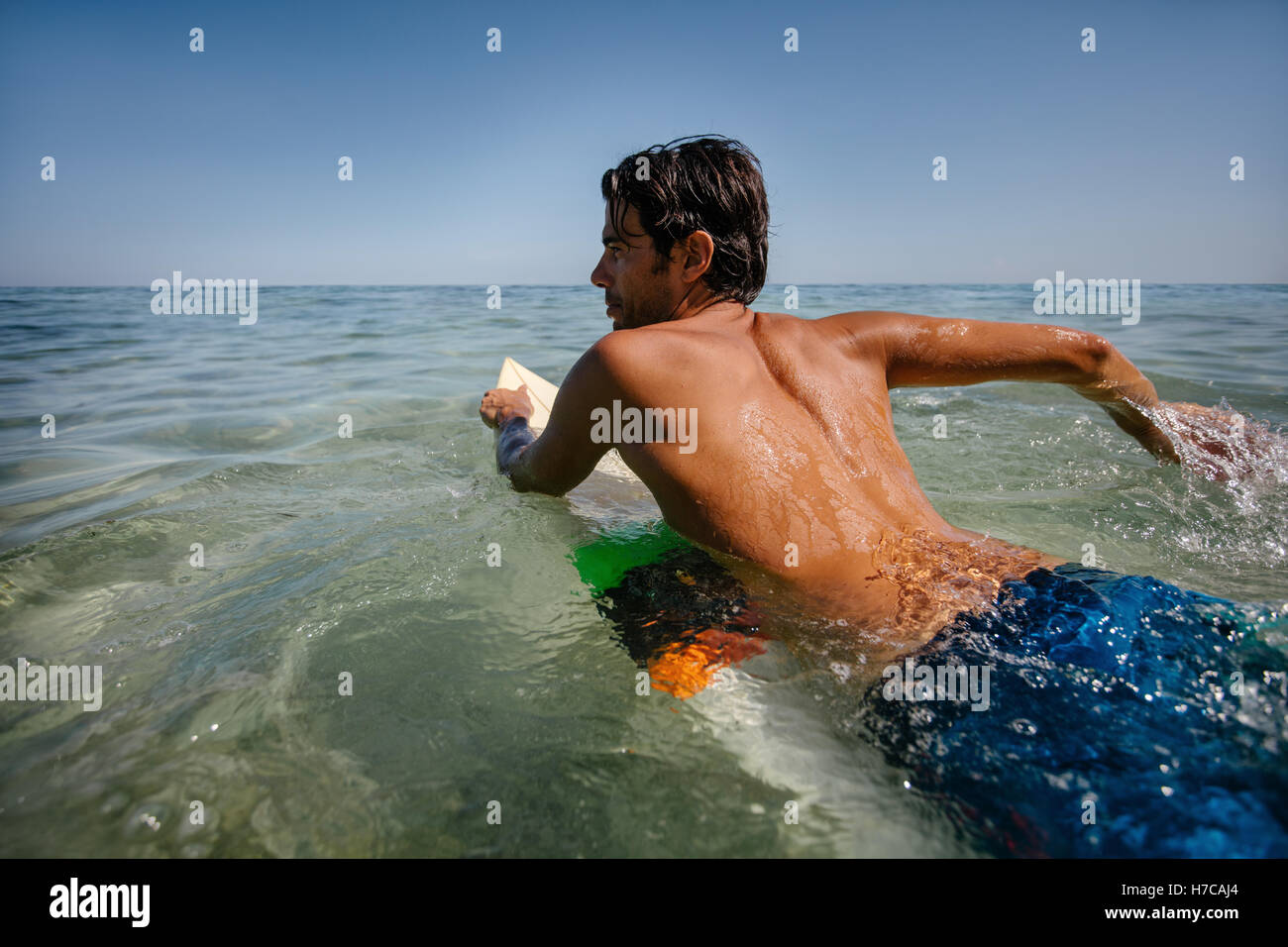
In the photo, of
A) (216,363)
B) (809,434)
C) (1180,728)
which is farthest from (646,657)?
(216,363)

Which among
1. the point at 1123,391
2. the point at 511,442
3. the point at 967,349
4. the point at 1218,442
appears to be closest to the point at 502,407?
the point at 511,442

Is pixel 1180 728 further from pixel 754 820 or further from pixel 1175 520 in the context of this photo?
pixel 1175 520

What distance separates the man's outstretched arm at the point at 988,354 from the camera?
194 centimetres

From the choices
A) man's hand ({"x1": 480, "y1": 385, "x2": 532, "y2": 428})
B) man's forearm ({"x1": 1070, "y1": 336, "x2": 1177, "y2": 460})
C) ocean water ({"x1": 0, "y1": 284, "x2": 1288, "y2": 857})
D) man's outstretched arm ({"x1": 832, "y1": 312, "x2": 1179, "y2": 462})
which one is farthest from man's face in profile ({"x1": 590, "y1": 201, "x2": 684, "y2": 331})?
man's forearm ({"x1": 1070, "y1": 336, "x2": 1177, "y2": 460})

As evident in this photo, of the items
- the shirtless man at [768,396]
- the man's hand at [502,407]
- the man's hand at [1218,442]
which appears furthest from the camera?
the man's hand at [502,407]

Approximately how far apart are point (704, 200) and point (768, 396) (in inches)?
26.1

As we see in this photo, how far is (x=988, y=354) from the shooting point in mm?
1998

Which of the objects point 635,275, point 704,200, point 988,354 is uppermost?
point 704,200

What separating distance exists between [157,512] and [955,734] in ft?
10.4

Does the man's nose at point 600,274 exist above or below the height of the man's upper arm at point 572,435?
above

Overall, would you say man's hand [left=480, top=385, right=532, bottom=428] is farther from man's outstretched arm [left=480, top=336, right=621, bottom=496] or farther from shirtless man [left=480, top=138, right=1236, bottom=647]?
shirtless man [left=480, top=138, right=1236, bottom=647]

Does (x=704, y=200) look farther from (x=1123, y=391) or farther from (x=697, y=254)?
(x=1123, y=391)

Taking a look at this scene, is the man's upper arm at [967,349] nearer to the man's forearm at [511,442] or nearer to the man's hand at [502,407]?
the man's forearm at [511,442]

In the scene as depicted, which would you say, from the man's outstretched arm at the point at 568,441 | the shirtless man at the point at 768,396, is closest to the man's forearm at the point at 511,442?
the man's outstretched arm at the point at 568,441
